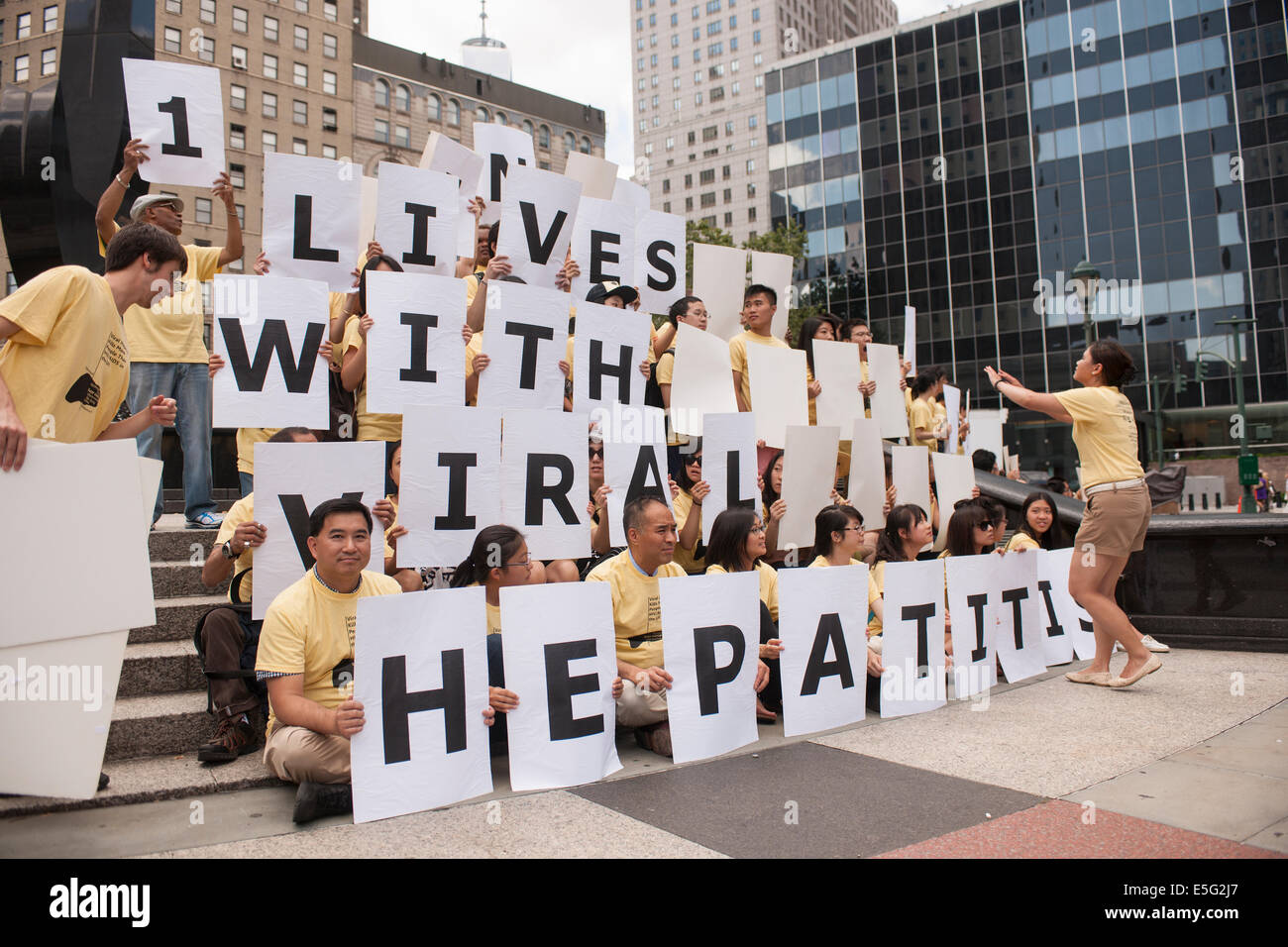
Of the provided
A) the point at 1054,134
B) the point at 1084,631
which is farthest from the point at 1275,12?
the point at 1084,631

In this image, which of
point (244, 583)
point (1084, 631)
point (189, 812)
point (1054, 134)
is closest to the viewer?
point (189, 812)

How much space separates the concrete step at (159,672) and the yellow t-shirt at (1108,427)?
205 inches

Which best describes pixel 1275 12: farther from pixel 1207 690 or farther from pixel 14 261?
pixel 14 261

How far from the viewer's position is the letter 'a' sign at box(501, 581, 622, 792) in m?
3.93

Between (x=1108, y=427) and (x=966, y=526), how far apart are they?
1.14 m

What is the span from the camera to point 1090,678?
5.89 metres

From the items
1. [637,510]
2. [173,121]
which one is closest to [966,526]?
[637,510]

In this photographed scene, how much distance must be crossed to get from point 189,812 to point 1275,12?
5063cm

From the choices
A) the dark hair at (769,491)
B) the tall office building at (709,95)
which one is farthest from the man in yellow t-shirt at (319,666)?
the tall office building at (709,95)

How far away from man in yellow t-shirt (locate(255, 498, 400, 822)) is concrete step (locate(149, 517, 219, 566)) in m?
2.06

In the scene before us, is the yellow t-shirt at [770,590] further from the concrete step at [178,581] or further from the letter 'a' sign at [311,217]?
the letter 'a' sign at [311,217]

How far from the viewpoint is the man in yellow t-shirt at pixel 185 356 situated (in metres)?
5.85

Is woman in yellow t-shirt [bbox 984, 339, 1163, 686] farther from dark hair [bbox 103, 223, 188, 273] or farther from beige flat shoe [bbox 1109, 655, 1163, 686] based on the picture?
dark hair [bbox 103, 223, 188, 273]
